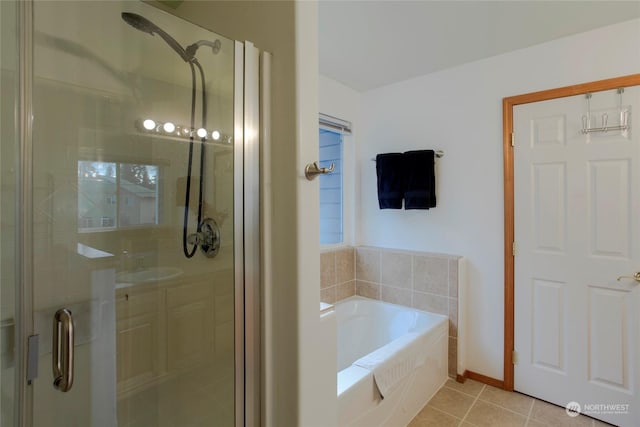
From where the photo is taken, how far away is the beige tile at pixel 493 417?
1.98 metres

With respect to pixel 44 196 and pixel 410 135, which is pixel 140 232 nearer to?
pixel 44 196

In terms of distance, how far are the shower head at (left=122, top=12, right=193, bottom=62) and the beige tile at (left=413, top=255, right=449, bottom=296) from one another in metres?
2.17

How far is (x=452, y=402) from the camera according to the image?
2.21 metres

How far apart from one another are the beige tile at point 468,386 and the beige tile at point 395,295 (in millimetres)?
645

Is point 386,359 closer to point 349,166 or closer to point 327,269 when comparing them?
point 327,269

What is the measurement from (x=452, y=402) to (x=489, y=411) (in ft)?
0.75

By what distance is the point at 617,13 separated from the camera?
A: 1.81 metres

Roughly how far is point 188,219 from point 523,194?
2211mm

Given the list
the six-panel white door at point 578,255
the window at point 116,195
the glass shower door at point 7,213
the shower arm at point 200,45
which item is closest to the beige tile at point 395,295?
the six-panel white door at point 578,255

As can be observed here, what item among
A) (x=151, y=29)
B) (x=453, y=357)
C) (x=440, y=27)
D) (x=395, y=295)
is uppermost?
(x=440, y=27)

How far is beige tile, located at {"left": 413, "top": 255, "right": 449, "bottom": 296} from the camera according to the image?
8.14 feet

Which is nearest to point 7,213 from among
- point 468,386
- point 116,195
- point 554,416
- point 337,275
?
point 116,195

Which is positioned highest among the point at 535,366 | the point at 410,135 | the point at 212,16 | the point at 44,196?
the point at 212,16

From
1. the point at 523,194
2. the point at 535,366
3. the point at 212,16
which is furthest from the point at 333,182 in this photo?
the point at 535,366
